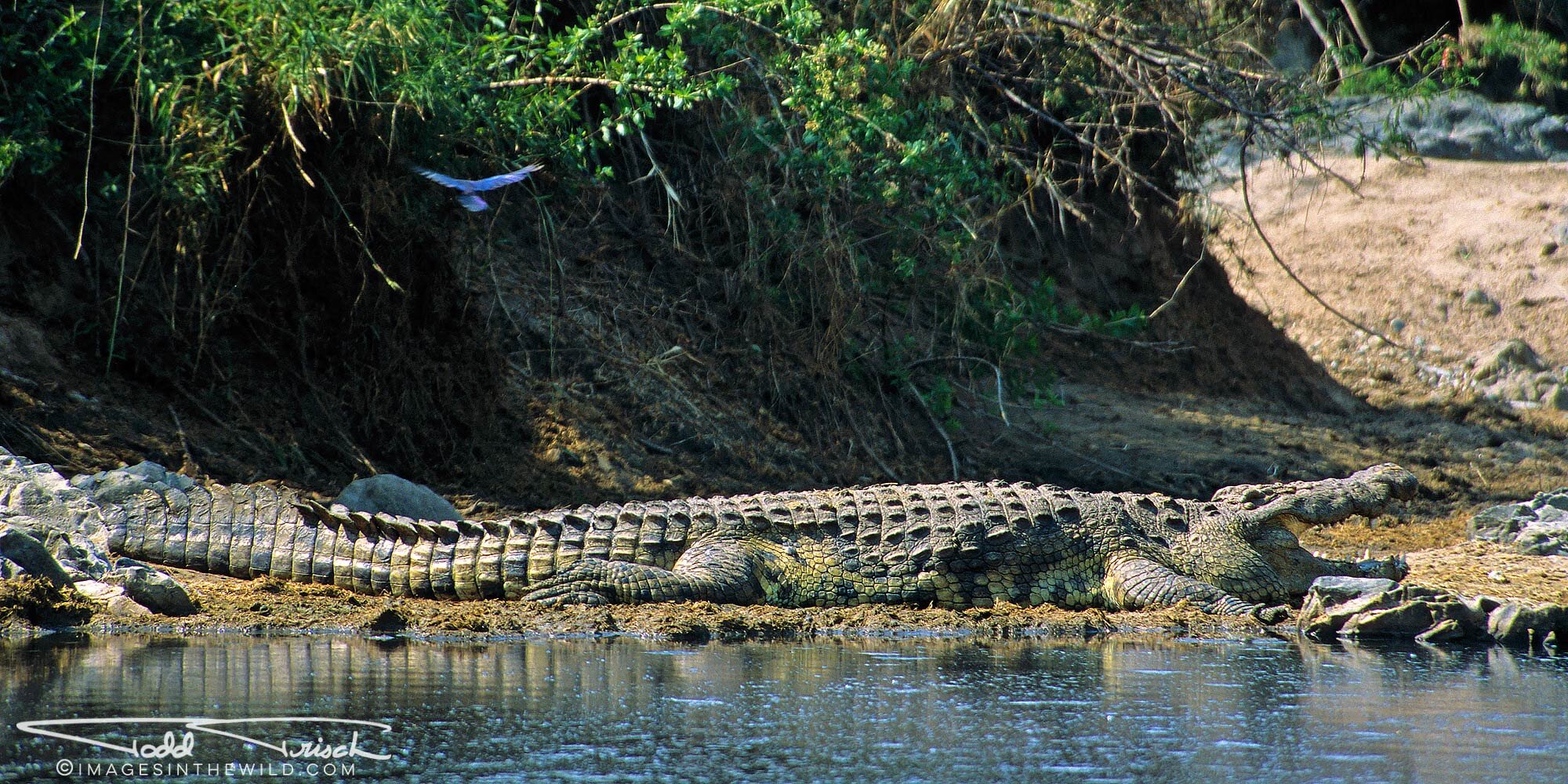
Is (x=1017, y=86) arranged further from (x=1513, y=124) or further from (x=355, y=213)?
(x=1513, y=124)

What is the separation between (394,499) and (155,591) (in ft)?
5.09

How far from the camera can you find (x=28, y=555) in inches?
168

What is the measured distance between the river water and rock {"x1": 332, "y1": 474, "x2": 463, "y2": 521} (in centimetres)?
165

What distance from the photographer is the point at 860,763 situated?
2.80 meters

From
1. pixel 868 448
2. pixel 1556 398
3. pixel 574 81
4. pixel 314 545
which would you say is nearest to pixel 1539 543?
pixel 868 448

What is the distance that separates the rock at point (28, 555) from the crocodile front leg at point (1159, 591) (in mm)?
3701

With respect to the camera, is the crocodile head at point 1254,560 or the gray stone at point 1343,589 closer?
the gray stone at point 1343,589

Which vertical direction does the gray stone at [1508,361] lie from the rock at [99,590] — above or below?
above

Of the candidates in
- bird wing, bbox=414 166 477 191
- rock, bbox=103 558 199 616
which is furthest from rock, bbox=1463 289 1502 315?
rock, bbox=103 558 199 616

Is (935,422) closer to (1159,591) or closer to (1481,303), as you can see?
(1159,591)

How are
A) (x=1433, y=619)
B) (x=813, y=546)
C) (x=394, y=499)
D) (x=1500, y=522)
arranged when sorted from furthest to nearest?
(x=1500, y=522)
(x=394, y=499)
(x=813, y=546)
(x=1433, y=619)

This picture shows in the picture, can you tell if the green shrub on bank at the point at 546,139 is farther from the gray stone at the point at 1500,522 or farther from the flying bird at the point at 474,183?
the gray stone at the point at 1500,522

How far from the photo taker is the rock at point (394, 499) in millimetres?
5797

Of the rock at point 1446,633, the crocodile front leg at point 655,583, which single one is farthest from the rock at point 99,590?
the rock at point 1446,633
